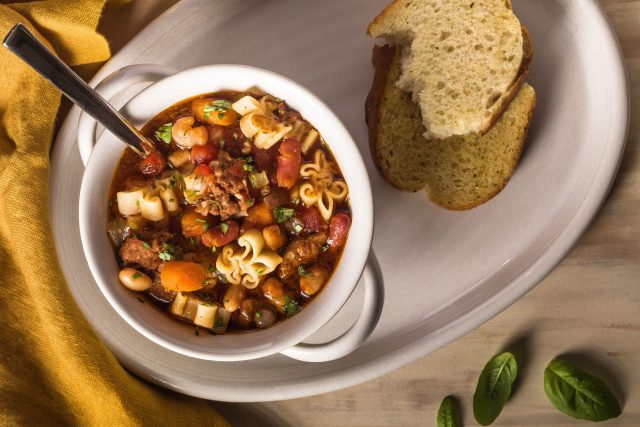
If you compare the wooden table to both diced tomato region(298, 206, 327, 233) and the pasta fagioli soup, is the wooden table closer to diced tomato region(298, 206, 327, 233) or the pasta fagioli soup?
the pasta fagioli soup

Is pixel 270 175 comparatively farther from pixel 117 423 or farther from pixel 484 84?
pixel 117 423

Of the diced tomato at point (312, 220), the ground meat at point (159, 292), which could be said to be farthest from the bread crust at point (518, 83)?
the ground meat at point (159, 292)

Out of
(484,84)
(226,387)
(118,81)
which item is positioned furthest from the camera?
(226,387)

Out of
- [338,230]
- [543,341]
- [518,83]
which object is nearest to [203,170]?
[338,230]


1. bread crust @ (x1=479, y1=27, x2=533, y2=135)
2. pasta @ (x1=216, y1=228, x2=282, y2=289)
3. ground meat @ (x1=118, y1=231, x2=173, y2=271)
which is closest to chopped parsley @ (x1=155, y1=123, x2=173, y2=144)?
ground meat @ (x1=118, y1=231, x2=173, y2=271)

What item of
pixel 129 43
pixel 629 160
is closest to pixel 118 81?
pixel 129 43

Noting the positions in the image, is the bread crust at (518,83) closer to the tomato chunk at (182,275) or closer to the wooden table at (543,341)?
the wooden table at (543,341)
